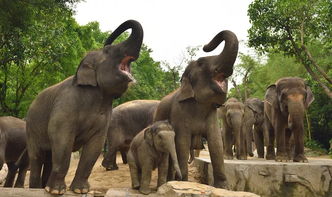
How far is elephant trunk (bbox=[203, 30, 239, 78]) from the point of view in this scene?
651 centimetres

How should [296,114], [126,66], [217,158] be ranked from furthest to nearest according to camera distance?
[296,114] → [217,158] → [126,66]

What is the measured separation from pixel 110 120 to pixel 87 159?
0.82 meters

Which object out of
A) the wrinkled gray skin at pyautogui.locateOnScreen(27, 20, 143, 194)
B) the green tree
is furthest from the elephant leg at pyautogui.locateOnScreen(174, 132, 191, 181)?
the green tree

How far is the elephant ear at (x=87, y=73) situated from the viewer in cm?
607

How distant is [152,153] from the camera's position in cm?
717

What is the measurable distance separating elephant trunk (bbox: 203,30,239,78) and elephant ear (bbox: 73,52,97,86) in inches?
79.2

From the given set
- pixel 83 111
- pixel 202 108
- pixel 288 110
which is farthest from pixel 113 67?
pixel 288 110

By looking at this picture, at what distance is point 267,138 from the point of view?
1298 cm

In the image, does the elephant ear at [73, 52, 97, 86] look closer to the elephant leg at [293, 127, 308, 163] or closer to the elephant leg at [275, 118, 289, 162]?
the elephant leg at [293, 127, 308, 163]

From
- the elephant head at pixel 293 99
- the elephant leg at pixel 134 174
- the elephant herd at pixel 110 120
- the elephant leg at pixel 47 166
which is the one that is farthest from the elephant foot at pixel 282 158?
the elephant leg at pixel 47 166

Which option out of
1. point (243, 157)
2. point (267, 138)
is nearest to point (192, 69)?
point (243, 157)

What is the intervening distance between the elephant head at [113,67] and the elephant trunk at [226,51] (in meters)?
1.40

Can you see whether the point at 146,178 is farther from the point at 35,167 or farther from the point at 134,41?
the point at 134,41

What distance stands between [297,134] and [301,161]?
2.10 feet
